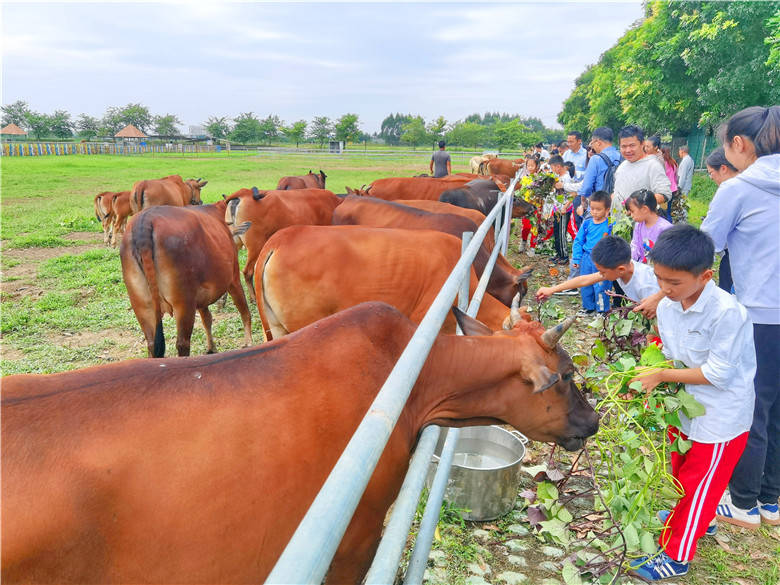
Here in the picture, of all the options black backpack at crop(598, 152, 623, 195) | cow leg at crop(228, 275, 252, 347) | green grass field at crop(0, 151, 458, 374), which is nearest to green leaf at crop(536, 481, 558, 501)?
cow leg at crop(228, 275, 252, 347)

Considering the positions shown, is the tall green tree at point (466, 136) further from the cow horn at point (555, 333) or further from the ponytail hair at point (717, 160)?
the cow horn at point (555, 333)

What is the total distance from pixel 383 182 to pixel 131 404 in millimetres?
11150

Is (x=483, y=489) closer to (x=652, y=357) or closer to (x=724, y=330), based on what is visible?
(x=652, y=357)

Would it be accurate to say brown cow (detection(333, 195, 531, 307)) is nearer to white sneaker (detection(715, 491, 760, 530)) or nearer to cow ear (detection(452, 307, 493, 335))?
white sneaker (detection(715, 491, 760, 530))

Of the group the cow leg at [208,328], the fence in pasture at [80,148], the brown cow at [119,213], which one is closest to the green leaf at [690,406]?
the cow leg at [208,328]

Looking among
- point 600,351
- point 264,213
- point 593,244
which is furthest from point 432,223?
point 600,351

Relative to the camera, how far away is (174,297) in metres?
5.96

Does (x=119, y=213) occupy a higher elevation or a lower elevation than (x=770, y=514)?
higher

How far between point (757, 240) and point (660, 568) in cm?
225

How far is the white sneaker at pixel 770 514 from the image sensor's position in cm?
374

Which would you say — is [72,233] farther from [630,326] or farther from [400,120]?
[400,120]

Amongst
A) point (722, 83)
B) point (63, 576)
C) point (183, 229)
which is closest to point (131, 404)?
point (63, 576)

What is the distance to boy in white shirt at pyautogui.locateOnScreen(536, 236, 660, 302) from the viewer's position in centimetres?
391

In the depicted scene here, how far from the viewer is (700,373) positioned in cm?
289
